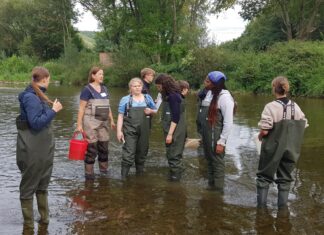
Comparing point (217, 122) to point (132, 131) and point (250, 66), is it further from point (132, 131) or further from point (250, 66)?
point (250, 66)

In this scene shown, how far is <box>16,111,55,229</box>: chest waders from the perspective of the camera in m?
5.02

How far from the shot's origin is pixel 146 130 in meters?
7.62

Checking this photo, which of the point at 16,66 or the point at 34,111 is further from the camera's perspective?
the point at 16,66

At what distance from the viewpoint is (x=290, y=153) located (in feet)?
19.2

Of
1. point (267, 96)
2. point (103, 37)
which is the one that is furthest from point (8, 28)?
point (267, 96)

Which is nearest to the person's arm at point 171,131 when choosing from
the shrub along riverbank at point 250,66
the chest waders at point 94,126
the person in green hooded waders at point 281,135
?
Result: the chest waders at point 94,126

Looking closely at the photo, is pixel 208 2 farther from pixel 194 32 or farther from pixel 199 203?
pixel 199 203

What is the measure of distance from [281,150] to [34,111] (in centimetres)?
311

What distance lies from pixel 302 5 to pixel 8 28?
47.6 metres

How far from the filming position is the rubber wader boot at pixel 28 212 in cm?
518

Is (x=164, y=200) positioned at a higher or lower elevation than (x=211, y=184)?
lower

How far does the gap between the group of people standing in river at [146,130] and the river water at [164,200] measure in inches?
11.1

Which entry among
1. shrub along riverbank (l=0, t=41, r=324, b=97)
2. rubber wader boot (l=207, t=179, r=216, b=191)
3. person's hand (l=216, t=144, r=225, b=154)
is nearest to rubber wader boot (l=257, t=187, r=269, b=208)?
person's hand (l=216, t=144, r=225, b=154)

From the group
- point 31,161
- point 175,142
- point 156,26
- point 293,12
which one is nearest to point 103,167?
point 175,142
